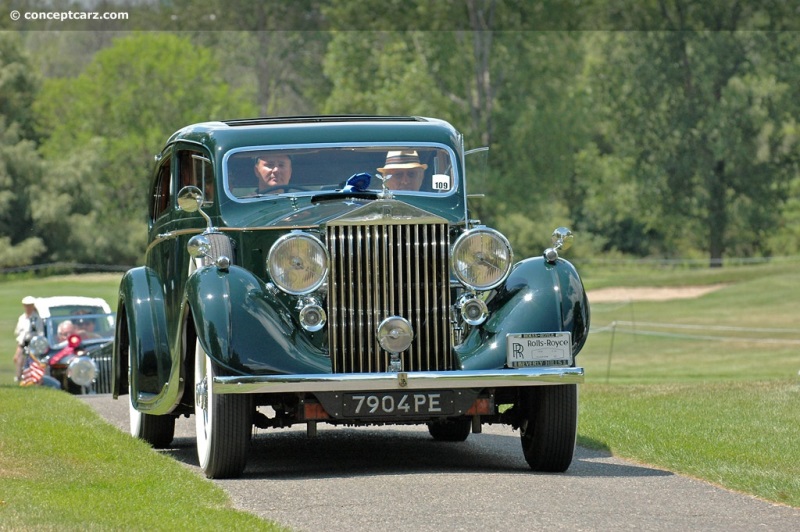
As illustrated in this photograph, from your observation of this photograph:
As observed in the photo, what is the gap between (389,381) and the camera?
8.73 meters

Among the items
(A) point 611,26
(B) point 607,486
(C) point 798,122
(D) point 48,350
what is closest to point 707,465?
(B) point 607,486

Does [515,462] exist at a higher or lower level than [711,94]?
lower

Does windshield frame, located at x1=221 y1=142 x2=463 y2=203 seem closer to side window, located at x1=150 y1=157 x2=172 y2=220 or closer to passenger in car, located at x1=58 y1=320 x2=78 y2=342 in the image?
side window, located at x1=150 y1=157 x2=172 y2=220

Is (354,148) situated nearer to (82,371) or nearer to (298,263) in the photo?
(298,263)

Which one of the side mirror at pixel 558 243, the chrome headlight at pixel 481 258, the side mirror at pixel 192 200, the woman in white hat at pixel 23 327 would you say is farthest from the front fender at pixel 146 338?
the woman in white hat at pixel 23 327

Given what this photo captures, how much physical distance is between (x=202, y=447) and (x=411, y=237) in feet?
6.20

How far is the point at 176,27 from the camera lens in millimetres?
81062

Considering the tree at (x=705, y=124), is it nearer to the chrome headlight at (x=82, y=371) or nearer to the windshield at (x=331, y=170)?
the chrome headlight at (x=82, y=371)

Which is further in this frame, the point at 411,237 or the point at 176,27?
the point at 176,27

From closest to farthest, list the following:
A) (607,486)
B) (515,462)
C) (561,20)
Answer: (607,486)
(515,462)
(561,20)

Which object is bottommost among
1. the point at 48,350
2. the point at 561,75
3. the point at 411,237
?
the point at 48,350

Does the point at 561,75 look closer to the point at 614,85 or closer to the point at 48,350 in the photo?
the point at 614,85

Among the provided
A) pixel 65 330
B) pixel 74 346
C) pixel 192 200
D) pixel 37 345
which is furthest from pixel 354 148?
pixel 65 330

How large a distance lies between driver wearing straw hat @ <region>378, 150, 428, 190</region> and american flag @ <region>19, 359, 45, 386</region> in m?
11.6
